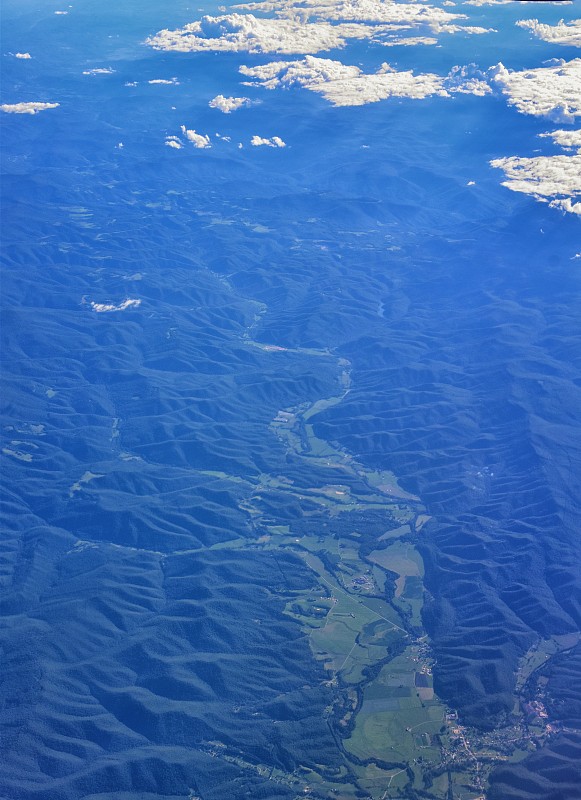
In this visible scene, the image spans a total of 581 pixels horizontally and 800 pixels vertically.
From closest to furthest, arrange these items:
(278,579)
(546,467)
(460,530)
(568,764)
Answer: (568,764) → (278,579) → (460,530) → (546,467)

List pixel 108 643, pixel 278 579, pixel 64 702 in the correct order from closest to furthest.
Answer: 1. pixel 64 702
2. pixel 108 643
3. pixel 278 579

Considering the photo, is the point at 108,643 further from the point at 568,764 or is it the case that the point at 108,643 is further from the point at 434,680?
the point at 568,764

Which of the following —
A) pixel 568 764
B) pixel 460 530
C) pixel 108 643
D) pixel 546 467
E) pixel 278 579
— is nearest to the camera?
pixel 568 764

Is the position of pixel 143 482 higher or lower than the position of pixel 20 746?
lower

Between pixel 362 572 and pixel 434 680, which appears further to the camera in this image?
pixel 362 572

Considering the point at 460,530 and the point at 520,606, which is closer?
the point at 520,606

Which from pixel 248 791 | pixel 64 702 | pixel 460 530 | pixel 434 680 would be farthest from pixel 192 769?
pixel 460 530

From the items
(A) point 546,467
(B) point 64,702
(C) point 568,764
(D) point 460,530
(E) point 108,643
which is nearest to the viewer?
(C) point 568,764

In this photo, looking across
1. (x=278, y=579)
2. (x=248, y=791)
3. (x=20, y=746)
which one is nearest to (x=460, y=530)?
(x=278, y=579)

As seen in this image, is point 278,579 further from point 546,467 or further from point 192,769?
point 546,467

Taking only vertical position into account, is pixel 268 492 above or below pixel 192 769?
below
